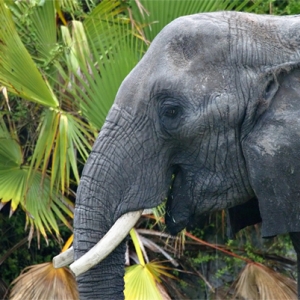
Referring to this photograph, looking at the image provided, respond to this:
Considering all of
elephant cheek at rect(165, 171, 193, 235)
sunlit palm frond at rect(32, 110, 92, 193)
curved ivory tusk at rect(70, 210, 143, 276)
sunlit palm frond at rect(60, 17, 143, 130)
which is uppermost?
curved ivory tusk at rect(70, 210, 143, 276)

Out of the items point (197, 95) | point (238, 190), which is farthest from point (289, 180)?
point (197, 95)

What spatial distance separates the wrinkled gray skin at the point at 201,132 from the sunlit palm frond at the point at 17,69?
2.45 metres

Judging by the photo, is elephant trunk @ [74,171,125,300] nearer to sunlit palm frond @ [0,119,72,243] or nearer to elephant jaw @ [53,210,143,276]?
elephant jaw @ [53,210,143,276]

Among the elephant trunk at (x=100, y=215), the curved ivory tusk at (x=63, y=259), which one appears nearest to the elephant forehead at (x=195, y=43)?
the elephant trunk at (x=100, y=215)

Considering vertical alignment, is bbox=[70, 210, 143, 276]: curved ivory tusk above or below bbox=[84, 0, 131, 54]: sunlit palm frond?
above

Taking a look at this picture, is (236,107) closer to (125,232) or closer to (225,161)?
(225,161)

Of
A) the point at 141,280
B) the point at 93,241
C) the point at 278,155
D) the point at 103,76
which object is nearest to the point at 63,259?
the point at 93,241

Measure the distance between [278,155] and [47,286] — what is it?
9.00 feet

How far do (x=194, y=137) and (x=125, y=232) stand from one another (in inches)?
14.0

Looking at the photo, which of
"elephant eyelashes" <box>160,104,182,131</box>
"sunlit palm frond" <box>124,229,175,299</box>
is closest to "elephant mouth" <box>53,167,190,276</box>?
"elephant eyelashes" <box>160,104,182,131</box>

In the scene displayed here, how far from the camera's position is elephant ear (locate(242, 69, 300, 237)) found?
2801 millimetres

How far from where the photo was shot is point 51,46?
580 cm

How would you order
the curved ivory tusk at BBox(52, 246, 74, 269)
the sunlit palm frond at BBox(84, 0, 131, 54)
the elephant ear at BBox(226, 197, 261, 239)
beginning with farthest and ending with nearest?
the sunlit palm frond at BBox(84, 0, 131, 54), the elephant ear at BBox(226, 197, 261, 239), the curved ivory tusk at BBox(52, 246, 74, 269)

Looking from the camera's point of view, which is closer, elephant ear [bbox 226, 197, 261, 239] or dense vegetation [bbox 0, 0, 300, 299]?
elephant ear [bbox 226, 197, 261, 239]
